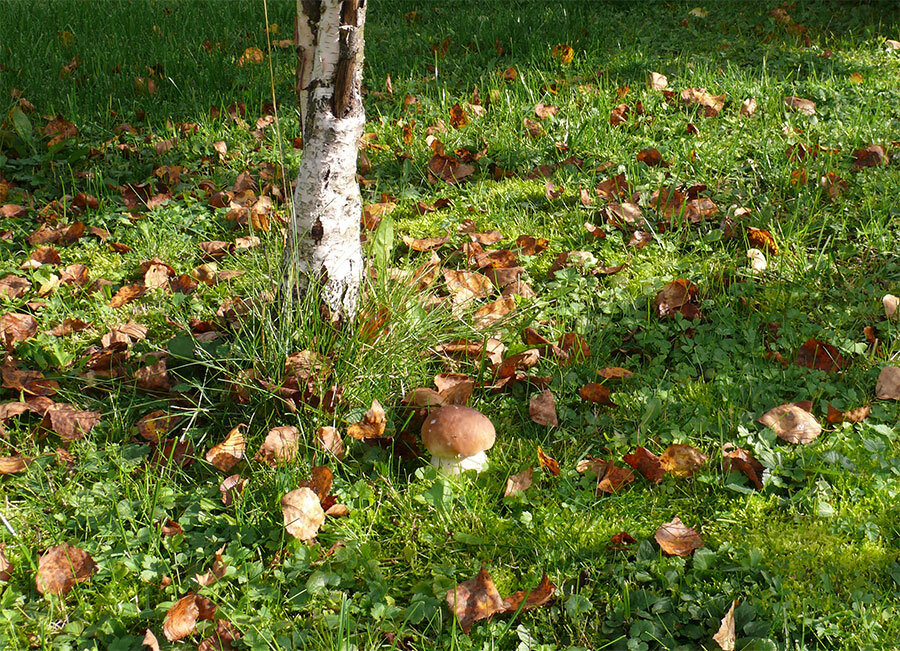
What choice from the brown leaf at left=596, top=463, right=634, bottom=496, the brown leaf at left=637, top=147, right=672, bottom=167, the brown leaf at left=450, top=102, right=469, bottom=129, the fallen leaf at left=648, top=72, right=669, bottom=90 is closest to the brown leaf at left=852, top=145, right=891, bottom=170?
the brown leaf at left=637, top=147, right=672, bottom=167

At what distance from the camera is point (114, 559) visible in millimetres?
1883

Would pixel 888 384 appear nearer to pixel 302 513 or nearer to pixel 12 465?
pixel 302 513

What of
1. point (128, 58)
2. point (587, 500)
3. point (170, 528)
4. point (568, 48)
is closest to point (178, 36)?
point (128, 58)

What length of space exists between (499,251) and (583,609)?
1610mm

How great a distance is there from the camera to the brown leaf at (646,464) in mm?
2064

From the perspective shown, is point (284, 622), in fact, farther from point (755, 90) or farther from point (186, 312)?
point (755, 90)

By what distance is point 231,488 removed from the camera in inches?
81.0

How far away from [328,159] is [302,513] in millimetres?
1092

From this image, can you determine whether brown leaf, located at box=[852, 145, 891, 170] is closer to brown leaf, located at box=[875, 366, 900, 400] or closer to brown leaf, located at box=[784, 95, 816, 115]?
brown leaf, located at box=[784, 95, 816, 115]

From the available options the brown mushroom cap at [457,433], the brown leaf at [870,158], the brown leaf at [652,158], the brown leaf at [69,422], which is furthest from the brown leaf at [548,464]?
the brown leaf at [870,158]

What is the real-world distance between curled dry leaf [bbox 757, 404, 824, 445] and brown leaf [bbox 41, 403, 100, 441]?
80.8 inches

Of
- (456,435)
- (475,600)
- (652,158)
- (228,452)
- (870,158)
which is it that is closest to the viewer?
(475,600)

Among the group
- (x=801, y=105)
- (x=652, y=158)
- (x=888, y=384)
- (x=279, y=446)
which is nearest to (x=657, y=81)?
(x=801, y=105)

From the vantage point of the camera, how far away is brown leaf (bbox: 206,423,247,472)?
2.12 metres
